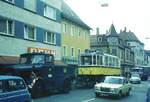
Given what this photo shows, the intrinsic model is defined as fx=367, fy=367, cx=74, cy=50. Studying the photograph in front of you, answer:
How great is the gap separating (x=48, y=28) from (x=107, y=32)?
53.1 m

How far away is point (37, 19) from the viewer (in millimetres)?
36812

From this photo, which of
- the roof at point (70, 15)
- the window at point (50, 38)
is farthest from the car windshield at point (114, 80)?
the roof at point (70, 15)

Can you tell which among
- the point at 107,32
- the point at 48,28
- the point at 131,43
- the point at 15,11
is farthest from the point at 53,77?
the point at 131,43


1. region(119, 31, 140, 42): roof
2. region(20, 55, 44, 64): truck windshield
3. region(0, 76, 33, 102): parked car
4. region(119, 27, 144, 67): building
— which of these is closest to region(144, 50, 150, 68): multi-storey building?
region(119, 27, 144, 67): building

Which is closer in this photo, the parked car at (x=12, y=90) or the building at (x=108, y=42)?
the parked car at (x=12, y=90)

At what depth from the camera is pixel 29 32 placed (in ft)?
115

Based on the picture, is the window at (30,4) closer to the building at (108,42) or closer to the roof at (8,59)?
the roof at (8,59)

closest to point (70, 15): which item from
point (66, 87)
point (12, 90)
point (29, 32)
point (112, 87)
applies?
point (29, 32)

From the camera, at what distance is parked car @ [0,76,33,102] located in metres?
12.9

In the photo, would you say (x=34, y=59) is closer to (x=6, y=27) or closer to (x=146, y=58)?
(x=6, y=27)

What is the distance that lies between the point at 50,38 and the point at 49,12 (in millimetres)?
2882

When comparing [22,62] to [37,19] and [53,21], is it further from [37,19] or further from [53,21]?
[53,21]

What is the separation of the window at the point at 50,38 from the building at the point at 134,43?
69.5m

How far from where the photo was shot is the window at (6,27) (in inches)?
1188
